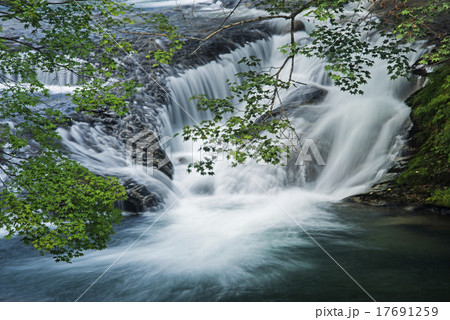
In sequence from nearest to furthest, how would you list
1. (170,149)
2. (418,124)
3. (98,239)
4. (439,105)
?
(98,239), (439,105), (418,124), (170,149)

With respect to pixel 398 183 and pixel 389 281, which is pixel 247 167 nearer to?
pixel 398 183

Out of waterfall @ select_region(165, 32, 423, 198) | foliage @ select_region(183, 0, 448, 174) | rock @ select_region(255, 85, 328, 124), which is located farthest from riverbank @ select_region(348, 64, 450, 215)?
rock @ select_region(255, 85, 328, 124)

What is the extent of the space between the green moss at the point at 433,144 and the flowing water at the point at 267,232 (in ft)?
1.87

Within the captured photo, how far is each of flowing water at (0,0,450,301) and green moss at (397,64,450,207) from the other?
57cm

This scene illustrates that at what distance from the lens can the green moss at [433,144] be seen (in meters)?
7.26

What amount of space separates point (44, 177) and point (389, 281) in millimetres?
4375

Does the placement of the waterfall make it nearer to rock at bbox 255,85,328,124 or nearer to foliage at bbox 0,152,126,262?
rock at bbox 255,85,328,124

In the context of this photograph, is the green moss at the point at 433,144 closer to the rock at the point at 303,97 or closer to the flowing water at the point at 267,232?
the flowing water at the point at 267,232

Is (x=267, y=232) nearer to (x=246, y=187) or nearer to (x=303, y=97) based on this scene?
(x=246, y=187)

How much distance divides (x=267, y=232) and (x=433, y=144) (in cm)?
381

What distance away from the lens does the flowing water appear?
5.26 meters

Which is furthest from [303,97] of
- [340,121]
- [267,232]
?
[267,232]

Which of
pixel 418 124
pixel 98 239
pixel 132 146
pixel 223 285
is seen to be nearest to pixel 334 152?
pixel 418 124

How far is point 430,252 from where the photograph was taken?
5855mm
